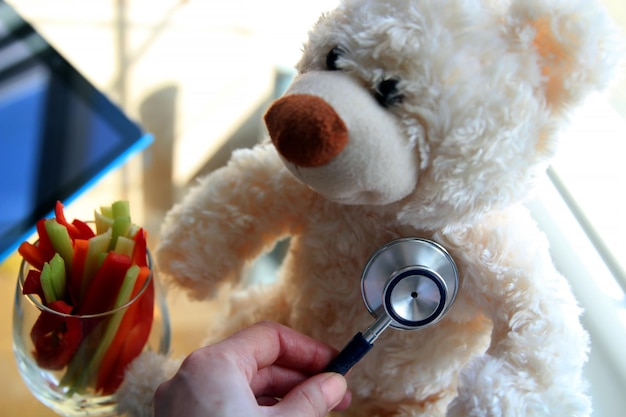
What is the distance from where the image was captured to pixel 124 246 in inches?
20.2

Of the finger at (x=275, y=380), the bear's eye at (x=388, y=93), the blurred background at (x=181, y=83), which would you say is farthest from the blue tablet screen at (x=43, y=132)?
the bear's eye at (x=388, y=93)

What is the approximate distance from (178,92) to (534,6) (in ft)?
1.91

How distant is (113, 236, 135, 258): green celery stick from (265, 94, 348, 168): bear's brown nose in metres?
0.19

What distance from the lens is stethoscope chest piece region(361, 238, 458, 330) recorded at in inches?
17.5

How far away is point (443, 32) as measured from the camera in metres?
0.38

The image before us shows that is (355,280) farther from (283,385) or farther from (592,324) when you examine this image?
(592,324)

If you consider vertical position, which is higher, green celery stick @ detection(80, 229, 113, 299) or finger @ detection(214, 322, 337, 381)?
green celery stick @ detection(80, 229, 113, 299)

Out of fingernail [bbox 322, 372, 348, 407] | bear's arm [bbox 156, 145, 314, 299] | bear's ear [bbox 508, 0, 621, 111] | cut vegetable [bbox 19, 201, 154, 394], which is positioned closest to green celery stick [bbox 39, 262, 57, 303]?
cut vegetable [bbox 19, 201, 154, 394]

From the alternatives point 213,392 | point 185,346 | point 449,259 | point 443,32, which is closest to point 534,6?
point 443,32

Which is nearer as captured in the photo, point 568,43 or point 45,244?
point 568,43

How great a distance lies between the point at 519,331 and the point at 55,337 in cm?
35

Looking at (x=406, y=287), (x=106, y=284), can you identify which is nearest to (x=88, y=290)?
(x=106, y=284)

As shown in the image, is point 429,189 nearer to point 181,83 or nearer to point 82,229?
point 82,229

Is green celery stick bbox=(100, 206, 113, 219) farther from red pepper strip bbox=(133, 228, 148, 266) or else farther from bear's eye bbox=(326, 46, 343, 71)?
bear's eye bbox=(326, 46, 343, 71)
